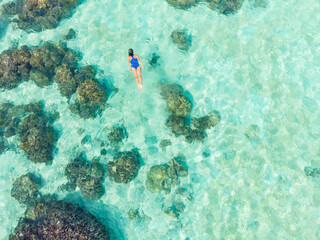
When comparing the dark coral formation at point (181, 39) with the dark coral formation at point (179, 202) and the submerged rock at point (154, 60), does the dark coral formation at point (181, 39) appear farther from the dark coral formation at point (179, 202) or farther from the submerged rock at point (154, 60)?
the dark coral formation at point (179, 202)

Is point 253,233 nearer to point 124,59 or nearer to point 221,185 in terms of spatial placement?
point 221,185

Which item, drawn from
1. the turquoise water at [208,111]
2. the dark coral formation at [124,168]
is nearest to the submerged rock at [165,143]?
the turquoise water at [208,111]

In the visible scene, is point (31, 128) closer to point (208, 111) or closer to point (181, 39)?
point (208, 111)

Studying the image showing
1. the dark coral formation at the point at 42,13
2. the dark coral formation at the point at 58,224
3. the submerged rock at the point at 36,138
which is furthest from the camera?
the dark coral formation at the point at 42,13

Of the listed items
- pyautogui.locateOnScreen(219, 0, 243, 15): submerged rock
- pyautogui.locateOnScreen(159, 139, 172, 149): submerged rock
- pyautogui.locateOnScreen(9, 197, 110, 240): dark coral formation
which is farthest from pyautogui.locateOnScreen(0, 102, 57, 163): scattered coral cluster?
pyautogui.locateOnScreen(219, 0, 243, 15): submerged rock

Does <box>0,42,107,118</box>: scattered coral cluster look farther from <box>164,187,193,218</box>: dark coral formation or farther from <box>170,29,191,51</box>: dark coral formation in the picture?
<box>164,187,193,218</box>: dark coral formation
